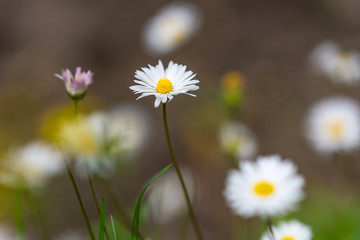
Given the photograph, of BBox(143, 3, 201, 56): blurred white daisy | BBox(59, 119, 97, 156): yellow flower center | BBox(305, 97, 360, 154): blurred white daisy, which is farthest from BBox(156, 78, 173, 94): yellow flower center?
BBox(143, 3, 201, 56): blurred white daisy

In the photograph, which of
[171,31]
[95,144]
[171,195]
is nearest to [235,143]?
[95,144]

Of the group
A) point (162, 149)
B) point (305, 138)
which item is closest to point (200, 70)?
point (162, 149)

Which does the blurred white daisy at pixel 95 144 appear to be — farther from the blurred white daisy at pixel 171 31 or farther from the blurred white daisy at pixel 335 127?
the blurred white daisy at pixel 171 31

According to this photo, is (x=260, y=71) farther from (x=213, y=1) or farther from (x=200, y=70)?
(x=213, y=1)

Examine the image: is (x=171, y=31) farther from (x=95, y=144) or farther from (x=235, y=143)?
(x=95, y=144)

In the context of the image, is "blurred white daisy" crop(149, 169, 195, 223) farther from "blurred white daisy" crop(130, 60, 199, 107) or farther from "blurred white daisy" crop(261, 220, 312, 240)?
"blurred white daisy" crop(130, 60, 199, 107)

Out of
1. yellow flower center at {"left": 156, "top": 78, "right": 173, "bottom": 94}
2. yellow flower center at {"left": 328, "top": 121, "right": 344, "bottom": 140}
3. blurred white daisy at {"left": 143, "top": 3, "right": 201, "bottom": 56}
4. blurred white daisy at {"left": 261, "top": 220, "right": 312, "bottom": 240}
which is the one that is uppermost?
blurred white daisy at {"left": 143, "top": 3, "right": 201, "bottom": 56}
